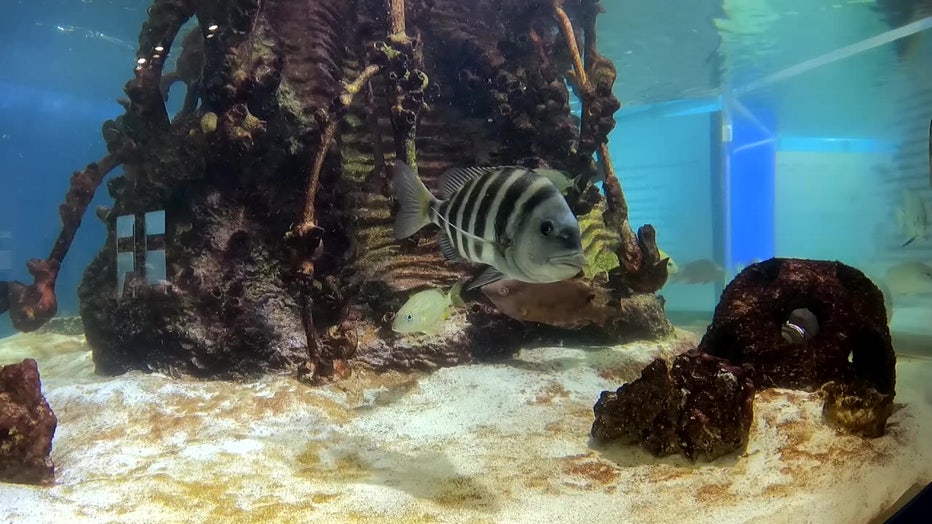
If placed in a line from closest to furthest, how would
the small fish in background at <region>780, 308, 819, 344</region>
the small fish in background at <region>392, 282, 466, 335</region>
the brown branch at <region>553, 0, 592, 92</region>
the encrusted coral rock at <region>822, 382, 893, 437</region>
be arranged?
the encrusted coral rock at <region>822, 382, 893, 437</region> → the small fish in background at <region>780, 308, 819, 344</region> → the small fish in background at <region>392, 282, 466, 335</region> → the brown branch at <region>553, 0, 592, 92</region>

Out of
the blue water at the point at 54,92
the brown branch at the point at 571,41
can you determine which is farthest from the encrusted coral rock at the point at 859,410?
the blue water at the point at 54,92

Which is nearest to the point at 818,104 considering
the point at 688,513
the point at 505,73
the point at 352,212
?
the point at 505,73

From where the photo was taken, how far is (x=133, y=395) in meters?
3.98

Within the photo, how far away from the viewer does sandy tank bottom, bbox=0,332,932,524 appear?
215cm

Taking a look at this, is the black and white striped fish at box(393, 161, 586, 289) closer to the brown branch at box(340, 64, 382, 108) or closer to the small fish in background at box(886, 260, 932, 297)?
the brown branch at box(340, 64, 382, 108)

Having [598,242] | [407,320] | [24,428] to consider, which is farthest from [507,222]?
[598,242]

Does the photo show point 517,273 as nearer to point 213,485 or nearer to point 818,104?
point 213,485

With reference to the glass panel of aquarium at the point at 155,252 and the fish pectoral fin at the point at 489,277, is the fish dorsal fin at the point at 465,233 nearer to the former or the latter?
the fish pectoral fin at the point at 489,277

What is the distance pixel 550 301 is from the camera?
4.23 metres

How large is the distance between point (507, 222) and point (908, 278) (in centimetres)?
839

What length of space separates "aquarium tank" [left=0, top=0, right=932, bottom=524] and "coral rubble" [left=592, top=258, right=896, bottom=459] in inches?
0.5

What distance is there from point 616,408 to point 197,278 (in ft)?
11.7

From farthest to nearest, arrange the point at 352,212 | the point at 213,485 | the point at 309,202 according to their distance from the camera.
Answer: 1. the point at 352,212
2. the point at 309,202
3. the point at 213,485

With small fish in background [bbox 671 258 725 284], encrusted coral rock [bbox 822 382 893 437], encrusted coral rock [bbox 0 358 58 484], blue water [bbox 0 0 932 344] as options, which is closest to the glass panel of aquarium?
encrusted coral rock [bbox 0 358 58 484]
